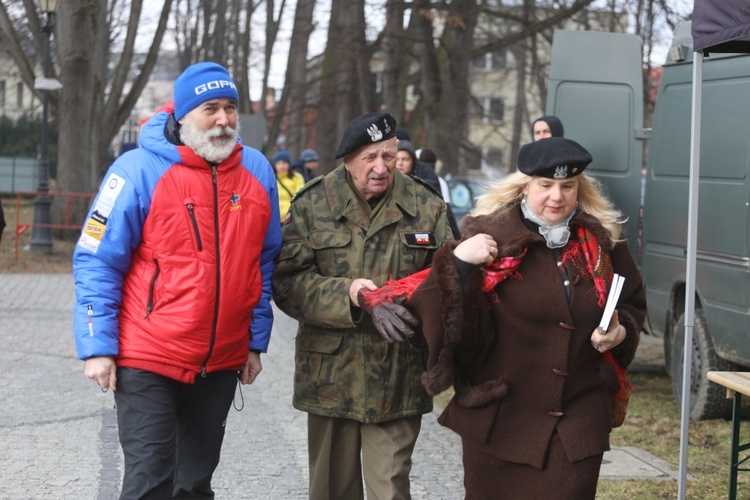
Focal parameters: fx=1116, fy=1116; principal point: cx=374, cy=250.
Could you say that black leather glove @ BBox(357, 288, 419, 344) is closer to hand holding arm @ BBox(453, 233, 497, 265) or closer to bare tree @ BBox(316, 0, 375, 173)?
hand holding arm @ BBox(453, 233, 497, 265)

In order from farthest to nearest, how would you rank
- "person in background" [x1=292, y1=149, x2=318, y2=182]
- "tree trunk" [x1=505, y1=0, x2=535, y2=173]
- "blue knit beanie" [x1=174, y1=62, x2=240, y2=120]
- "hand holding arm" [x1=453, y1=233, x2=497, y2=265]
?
1. "tree trunk" [x1=505, y1=0, x2=535, y2=173]
2. "person in background" [x1=292, y1=149, x2=318, y2=182]
3. "blue knit beanie" [x1=174, y1=62, x2=240, y2=120]
4. "hand holding arm" [x1=453, y1=233, x2=497, y2=265]

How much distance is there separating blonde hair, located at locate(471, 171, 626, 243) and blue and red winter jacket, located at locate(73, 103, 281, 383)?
3.01ft

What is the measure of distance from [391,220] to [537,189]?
0.78 meters

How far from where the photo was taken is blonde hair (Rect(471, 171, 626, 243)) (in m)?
3.88

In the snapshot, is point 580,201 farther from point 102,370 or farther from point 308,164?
point 308,164

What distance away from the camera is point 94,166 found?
819 inches

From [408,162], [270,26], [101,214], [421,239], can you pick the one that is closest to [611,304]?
[421,239]

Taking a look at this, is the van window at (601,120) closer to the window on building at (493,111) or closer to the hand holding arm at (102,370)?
the hand holding arm at (102,370)

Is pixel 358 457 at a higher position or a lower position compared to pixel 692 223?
lower

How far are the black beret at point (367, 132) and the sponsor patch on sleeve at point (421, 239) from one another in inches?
15.8

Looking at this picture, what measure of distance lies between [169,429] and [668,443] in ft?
14.0

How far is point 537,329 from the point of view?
3795 mm

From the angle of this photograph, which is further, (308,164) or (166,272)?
(308,164)

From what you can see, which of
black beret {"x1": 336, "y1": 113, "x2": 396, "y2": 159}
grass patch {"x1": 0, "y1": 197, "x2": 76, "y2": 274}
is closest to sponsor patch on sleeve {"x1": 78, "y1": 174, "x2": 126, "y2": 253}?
black beret {"x1": 336, "y1": 113, "x2": 396, "y2": 159}
